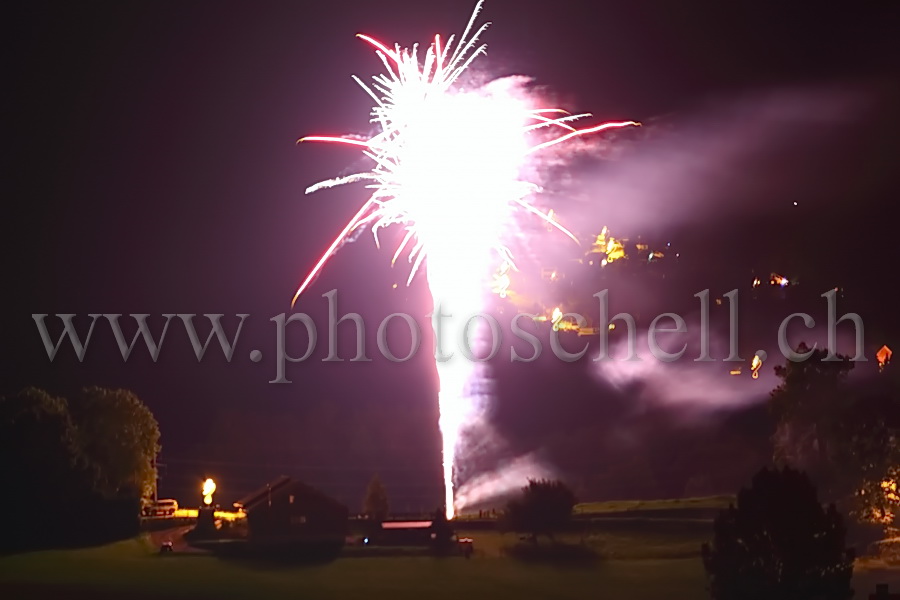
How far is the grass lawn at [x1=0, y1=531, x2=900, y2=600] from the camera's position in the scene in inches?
819

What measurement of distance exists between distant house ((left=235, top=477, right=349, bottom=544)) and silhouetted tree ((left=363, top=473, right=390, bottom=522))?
76cm

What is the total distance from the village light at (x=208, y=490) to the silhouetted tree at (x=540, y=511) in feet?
23.8

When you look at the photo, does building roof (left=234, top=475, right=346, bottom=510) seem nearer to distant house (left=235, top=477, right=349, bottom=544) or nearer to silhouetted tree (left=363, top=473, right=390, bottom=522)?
distant house (left=235, top=477, right=349, bottom=544)

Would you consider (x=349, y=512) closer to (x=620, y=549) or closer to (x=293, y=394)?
(x=293, y=394)

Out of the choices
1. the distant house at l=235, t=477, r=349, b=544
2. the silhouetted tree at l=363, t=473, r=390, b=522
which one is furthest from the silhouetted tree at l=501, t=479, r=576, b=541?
the distant house at l=235, t=477, r=349, b=544

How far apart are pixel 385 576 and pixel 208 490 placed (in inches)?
239

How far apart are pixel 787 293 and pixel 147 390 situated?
51.0 feet

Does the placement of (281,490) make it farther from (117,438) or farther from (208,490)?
(117,438)

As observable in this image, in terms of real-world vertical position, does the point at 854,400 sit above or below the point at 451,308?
below

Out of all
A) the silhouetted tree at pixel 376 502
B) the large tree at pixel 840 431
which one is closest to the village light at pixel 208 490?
the silhouetted tree at pixel 376 502

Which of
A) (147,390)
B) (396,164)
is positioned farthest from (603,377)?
(147,390)

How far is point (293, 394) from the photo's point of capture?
2633 centimetres

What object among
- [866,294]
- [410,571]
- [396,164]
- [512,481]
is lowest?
[410,571]

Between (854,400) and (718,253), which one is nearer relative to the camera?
(854,400)
